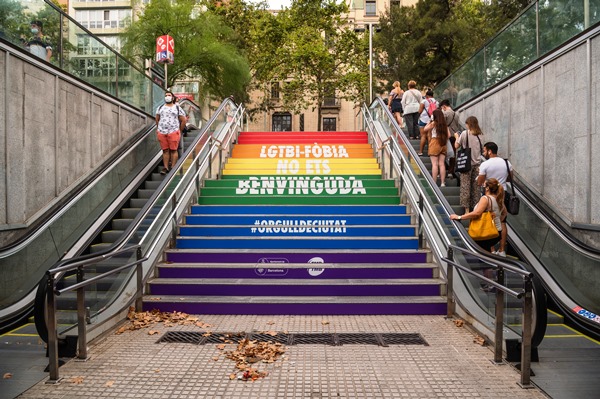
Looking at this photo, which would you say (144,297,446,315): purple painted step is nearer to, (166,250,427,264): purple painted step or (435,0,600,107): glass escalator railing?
(166,250,427,264): purple painted step

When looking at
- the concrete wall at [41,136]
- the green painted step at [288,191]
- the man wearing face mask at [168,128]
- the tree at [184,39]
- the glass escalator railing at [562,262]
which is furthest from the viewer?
the tree at [184,39]

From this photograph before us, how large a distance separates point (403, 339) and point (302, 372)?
132cm

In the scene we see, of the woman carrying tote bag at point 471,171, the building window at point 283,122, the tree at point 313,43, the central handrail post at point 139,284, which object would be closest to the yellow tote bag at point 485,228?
the woman carrying tote bag at point 471,171

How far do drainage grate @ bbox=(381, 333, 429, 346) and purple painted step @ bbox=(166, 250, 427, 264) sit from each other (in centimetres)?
165

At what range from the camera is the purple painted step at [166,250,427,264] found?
635 cm

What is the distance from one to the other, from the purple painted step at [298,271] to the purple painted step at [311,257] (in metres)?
0.22

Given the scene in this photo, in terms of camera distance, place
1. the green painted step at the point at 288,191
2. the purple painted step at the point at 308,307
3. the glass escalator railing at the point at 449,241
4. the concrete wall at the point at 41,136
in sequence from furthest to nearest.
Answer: the green painted step at the point at 288,191 < the concrete wall at the point at 41,136 < the purple painted step at the point at 308,307 < the glass escalator railing at the point at 449,241

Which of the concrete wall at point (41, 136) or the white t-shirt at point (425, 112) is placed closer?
the concrete wall at point (41, 136)

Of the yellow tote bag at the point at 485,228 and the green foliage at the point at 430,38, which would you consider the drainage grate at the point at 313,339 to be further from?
the green foliage at the point at 430,38

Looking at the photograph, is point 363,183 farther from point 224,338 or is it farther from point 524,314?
point 524,314

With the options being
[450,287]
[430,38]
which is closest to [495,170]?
[450,287]

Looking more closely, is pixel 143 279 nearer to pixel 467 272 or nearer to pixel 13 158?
pixel 13 158

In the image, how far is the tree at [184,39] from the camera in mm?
21859

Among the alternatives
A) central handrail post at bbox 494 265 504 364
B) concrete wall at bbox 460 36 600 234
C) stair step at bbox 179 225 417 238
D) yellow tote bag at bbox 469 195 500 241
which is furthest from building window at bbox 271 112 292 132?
central handrail post at bbox 494 265 504 364
